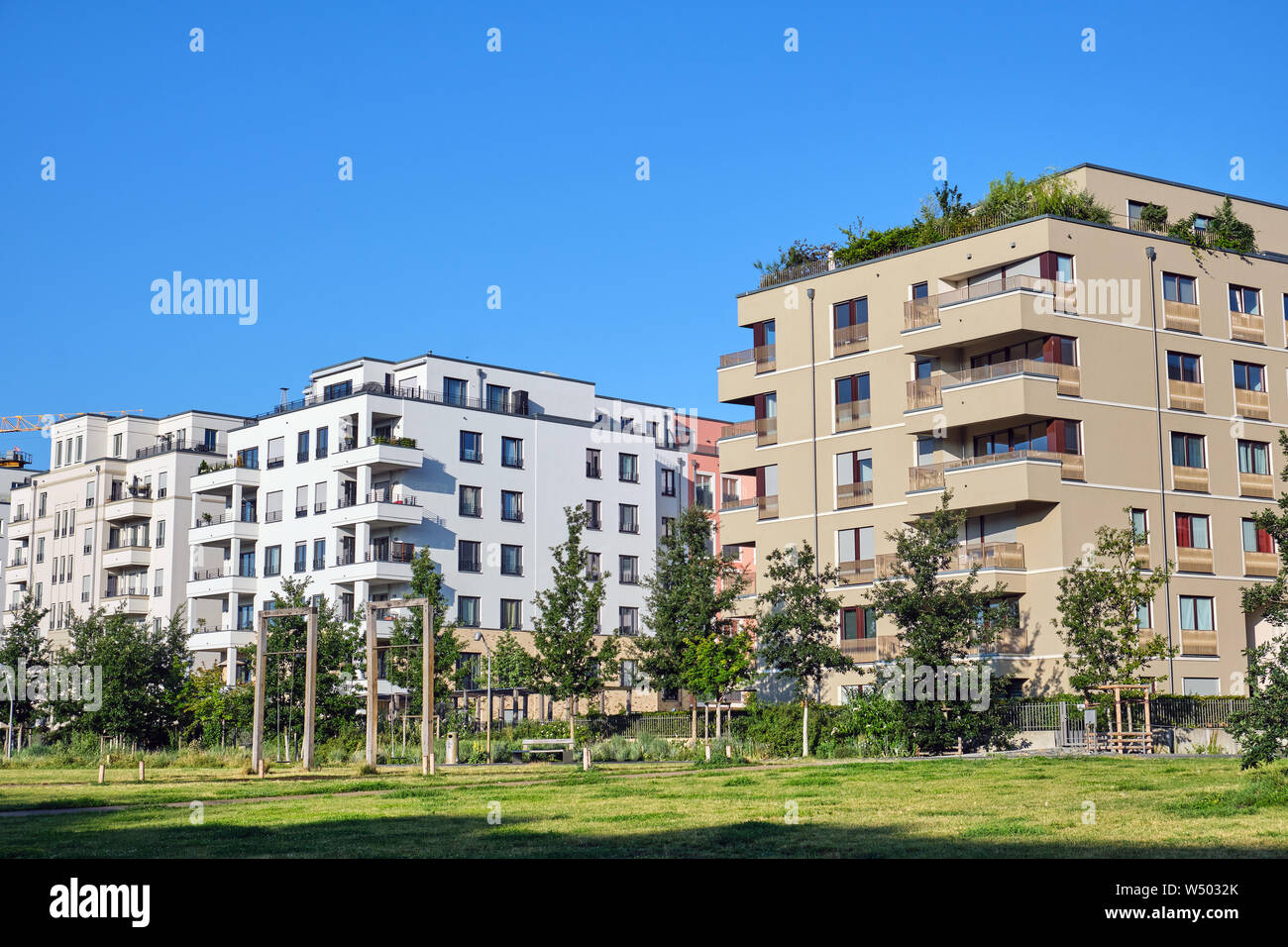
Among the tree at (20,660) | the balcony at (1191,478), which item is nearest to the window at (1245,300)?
the balcony at (1191,478)

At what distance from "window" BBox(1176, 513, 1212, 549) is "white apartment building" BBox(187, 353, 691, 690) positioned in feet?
123

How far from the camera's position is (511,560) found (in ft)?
277

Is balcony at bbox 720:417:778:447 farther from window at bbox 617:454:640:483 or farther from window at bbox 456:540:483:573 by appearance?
window at bbox 617:454:640:483

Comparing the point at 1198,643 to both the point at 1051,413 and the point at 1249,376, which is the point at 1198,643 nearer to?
the point at 1051,413

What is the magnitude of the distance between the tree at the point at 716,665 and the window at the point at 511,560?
28881 millimetres

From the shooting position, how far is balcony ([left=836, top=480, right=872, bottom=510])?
61906mm

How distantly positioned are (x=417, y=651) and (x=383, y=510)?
18.1 metres

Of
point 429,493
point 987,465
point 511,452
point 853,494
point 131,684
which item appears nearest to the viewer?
point 987,465

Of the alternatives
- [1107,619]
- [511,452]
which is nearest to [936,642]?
[1107,619]

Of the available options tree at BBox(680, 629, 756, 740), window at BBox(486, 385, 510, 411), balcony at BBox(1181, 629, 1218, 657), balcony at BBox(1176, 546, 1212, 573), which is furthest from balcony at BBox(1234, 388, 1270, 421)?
window at BBox(486, 385, 510, 411)

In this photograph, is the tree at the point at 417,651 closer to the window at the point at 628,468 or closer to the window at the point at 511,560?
the window at the point at 511,560

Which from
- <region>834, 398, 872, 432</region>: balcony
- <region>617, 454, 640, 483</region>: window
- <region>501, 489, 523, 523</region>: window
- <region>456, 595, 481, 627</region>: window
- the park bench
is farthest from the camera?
<region>617, 454, 640, 483</region>: window
